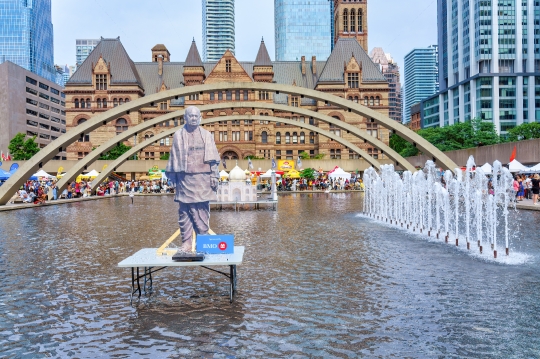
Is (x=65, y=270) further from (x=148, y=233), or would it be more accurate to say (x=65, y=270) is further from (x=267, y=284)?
(x=148, y=233)

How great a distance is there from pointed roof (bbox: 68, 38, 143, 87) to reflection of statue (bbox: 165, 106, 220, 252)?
90.0 m

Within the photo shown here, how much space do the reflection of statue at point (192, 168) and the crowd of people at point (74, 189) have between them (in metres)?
31.8

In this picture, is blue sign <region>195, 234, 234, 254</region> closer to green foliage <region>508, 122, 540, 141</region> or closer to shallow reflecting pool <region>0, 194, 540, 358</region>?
shallow reflecting pool <region>0, 194, 540, 358</region>

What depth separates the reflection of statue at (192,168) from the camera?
10.2 m

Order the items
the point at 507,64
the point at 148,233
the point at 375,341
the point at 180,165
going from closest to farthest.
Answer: the point at 375,341, the point at 180,165, the point at 148,233, the point at 507,64

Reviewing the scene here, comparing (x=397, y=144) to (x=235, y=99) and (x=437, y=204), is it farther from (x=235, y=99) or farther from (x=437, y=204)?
(x=437, y=204)

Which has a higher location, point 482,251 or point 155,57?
point 155,57

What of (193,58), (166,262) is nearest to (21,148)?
(193,58)

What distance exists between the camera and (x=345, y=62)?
9744cm

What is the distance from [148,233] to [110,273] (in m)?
7.86

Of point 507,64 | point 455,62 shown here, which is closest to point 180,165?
point 507,64

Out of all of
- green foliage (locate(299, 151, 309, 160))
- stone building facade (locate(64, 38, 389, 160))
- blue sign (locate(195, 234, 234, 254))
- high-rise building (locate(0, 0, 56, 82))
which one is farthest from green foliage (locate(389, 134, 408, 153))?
high-rise building (locate(0, 0, 56, 82))

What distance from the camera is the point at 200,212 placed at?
10.4m

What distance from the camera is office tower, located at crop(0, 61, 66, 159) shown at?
116 metres
